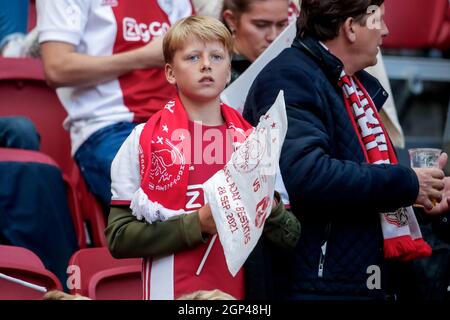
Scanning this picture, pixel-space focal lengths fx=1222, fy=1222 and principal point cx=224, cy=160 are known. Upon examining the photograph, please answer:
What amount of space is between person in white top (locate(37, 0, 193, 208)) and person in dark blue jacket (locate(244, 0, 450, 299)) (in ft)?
2.77

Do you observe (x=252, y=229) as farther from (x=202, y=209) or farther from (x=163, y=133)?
(x=163, y=133)

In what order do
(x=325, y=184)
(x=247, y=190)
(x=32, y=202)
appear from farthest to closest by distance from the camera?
(x=32, y=202) < (x=325, y=184) < (x=247, y=190)

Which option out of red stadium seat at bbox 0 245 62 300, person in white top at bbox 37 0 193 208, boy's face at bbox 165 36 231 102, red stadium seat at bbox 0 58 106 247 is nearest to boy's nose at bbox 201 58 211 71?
boy's face at bbox 165 36 231 102

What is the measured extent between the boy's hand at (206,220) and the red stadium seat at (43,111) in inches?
63.3

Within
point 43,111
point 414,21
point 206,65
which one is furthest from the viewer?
point 414,21

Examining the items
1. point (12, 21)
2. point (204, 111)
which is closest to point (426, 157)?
point (204, 111)

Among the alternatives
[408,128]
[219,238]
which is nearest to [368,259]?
[219,238]

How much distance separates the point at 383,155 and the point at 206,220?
0.90 m

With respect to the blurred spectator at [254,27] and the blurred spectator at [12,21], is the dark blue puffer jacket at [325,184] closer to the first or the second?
the blurred spectator at [254,27]

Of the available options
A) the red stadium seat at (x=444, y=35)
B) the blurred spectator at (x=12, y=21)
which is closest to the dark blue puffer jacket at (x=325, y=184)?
the blurred spectator at (x=12, y=21)

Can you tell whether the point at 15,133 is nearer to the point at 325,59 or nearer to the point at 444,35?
the point at 325,59

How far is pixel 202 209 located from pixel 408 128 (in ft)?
14.0

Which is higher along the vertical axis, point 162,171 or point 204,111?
point 204,111

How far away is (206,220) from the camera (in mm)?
3656
